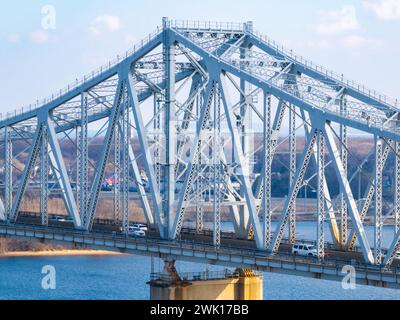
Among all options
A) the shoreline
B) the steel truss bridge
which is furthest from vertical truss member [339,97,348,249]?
the shoreline

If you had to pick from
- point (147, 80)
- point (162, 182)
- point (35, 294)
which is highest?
point (147, 80)

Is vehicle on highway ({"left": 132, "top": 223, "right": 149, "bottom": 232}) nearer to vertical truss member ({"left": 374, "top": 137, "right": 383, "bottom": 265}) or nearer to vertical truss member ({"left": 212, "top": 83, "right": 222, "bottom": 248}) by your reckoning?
vertical truss member ({"left": 212, "top": 83, "right": 222, "bottom": 248})

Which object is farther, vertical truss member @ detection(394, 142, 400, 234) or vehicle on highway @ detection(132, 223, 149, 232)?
vehicle on highway @ detection(132, 223, 149, 232)

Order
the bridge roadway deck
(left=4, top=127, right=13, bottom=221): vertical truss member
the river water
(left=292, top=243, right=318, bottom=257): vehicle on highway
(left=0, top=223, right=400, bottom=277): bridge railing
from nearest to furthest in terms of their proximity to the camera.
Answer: the bridge roadway deck → (left=0, top=223, right=400, bottom=277): bridge railing → (left=292, top=243, right=318, bottom=257): vehicle on highway → the river water → (left=4, top=127, right=13, bottom=221): vertical truss member

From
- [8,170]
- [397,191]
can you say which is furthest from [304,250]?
[8,170]
